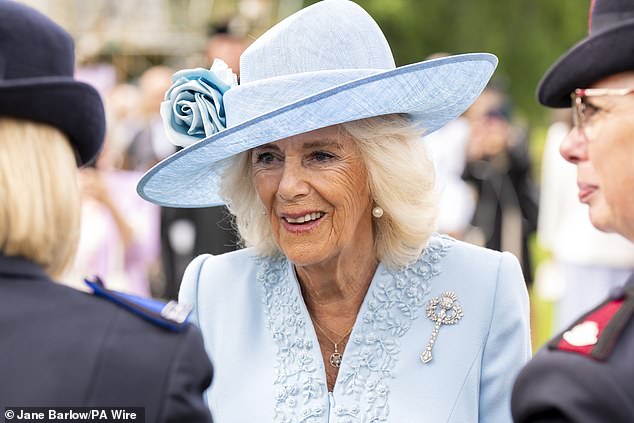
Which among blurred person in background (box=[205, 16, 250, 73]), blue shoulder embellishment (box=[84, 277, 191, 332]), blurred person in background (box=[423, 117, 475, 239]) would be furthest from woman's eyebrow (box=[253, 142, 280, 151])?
blurred person in background (box=[423, 117, 475, 239])

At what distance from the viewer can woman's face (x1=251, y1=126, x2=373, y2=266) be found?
3.59 meters

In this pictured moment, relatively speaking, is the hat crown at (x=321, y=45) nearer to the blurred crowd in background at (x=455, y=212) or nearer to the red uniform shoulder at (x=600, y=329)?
the blurred crowd in background at (x=455, y=212)

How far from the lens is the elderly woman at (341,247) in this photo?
3.47m

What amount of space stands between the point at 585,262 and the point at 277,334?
4962 mm

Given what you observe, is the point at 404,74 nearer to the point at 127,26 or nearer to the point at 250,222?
the point at 250,222

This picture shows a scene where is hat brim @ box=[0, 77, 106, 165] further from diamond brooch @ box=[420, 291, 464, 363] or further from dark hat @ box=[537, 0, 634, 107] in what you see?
diamond brooch @ box=[420, 291, 464, 363]

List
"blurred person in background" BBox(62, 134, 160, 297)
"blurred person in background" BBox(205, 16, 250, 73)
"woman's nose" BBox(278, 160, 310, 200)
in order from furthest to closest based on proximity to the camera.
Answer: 1. "blurred person in background" BBox(62, 134, 160, 297)
2. "blurred person in background" BBox(205, 16, 250, 73)
3. "woman's nose" BBox(278, 160, 310, 200)

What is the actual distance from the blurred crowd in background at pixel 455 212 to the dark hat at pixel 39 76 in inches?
68.7

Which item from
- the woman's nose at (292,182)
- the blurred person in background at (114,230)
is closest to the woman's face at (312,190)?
the woman's nose at (292,182)

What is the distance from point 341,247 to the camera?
12.0ft

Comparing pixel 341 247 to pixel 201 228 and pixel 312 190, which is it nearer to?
pixel 312 190

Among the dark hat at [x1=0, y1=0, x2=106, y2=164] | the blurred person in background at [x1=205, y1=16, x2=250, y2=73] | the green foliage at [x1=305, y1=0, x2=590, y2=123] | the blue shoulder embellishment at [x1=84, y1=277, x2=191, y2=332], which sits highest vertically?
the green foliage at [x1=305, y1=0, x2=590, y2=123]

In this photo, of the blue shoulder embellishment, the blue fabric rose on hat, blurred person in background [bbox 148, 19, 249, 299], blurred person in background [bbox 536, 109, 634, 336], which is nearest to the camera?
the blue shoulder embellishment

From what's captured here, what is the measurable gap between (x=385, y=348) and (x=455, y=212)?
567cm
